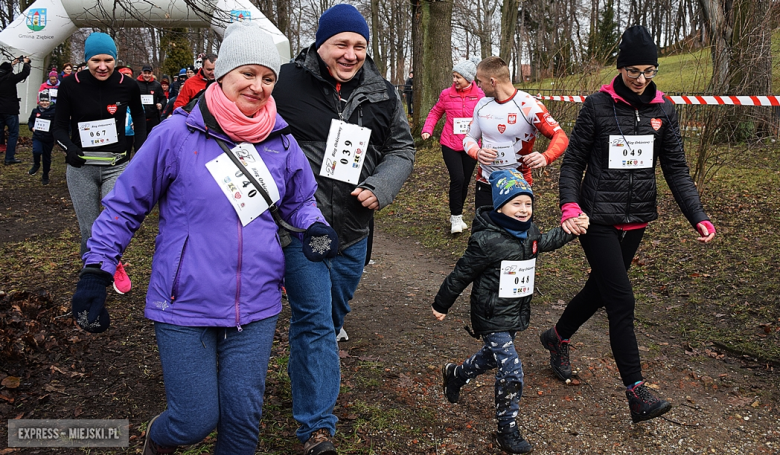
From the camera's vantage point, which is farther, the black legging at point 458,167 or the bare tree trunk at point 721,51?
the bare tree trunk at point 721,51

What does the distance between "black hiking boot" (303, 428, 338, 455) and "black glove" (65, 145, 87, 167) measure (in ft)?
12.2

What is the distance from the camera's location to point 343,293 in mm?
4008

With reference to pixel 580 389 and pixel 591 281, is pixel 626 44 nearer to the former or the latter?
pixel 591 281

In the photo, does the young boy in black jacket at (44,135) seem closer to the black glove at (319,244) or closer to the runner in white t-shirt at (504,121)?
the runner in white t-shirt at (504,121)

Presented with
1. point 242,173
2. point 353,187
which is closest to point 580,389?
point 353,187

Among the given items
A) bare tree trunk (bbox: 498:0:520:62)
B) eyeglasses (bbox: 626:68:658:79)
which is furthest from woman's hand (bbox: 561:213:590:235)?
bare tree trunk (bbox: 498:0:520:62)

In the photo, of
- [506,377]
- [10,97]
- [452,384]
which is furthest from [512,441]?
[10,97]

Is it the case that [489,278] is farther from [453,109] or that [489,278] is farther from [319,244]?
[453,109]

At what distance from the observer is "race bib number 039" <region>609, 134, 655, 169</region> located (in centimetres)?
398

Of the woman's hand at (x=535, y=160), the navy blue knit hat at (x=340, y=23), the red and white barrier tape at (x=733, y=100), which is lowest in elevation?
the woman's hand at (x=535, y=160)

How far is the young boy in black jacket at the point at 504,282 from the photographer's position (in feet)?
11.9

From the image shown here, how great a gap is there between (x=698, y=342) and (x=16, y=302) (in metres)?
5.63

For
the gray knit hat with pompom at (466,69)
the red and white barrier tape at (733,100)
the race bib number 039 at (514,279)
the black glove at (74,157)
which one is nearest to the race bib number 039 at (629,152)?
the race bib number 039 at (514,279)

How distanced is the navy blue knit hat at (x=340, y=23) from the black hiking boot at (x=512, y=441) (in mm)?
2335
